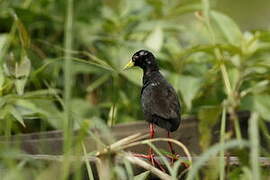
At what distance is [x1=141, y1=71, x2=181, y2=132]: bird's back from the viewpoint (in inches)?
111

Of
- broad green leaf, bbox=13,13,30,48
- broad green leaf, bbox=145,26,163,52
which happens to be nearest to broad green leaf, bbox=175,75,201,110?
broad green leaf, bbox=145,26,163,52

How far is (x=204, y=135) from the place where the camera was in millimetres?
3678

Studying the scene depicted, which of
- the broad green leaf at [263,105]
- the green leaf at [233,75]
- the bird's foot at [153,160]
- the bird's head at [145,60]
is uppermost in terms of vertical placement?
the bird's head at [145,60]

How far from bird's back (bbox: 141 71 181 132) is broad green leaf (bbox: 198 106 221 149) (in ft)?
2.25

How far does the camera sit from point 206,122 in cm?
367

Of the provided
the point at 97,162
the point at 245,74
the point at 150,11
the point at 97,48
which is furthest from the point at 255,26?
the point at 97,162

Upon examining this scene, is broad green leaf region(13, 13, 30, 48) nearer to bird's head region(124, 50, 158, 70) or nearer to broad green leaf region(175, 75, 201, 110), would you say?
bird's head region(124, 50, 158, 70)

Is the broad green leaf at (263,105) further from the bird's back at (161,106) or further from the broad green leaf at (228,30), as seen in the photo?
the bird's back at (161,106)

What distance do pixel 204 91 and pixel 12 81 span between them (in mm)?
1155

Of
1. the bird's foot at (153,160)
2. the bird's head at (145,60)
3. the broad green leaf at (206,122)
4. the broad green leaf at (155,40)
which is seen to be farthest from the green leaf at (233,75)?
the bird's foot at (153,160)

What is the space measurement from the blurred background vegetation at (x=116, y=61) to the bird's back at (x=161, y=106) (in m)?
0.50

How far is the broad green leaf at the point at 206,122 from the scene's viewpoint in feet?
11.9

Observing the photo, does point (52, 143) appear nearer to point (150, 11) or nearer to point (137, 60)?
point (137, 60)

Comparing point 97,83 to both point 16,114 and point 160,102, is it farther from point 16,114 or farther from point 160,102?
point 160,102
